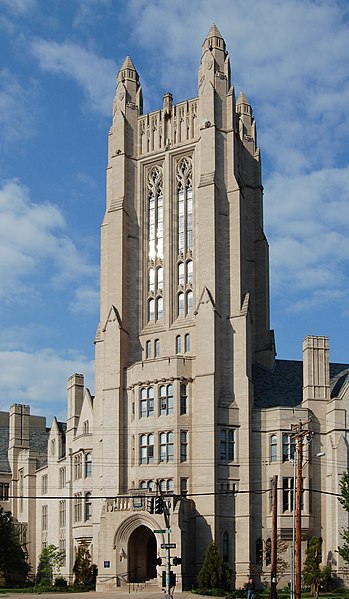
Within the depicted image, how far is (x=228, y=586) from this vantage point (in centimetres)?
7538

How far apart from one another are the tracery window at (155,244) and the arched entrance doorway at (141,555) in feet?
61.4

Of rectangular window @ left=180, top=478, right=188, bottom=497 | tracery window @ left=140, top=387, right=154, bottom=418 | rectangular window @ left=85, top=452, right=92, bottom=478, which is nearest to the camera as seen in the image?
rectangular window @ left=180, top=478, right=188, bottom=497

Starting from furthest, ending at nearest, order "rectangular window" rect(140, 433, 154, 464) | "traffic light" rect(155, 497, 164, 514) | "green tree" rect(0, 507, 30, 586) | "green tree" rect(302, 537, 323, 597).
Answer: "green tree" rect(0, 507, 30, 586), "rectangular window" rect(140, 433, 154, 464), "green tree" rect(302, 537, 323, 597), "traffic light" rect(155, 497, 164, 514)

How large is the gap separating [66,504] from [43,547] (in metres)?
9.82

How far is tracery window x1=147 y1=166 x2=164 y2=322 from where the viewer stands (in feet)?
297

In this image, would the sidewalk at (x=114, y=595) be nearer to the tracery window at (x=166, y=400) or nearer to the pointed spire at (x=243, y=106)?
the tracery window at (x=166, y=400)

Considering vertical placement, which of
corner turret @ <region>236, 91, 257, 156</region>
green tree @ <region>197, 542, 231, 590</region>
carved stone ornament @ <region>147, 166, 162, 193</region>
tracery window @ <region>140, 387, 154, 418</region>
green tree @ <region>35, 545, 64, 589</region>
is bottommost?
green tree @ <region>35, 545, 64, 589</region>

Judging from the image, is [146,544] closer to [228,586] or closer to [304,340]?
[228,586]

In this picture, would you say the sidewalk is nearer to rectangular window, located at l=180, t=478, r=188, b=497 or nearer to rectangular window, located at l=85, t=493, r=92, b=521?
rectangular window, located at l=180, t=478, r=188, b=497

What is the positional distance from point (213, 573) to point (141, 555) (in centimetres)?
875

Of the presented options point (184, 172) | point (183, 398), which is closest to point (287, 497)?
point (183, 398)

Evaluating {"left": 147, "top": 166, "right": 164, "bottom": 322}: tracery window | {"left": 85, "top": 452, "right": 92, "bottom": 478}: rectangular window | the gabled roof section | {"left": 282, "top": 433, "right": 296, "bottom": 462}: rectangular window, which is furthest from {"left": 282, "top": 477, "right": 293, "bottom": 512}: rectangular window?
the gabled roof section

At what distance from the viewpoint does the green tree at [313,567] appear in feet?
241

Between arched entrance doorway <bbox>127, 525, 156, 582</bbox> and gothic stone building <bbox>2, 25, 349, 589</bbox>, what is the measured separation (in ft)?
0.54
